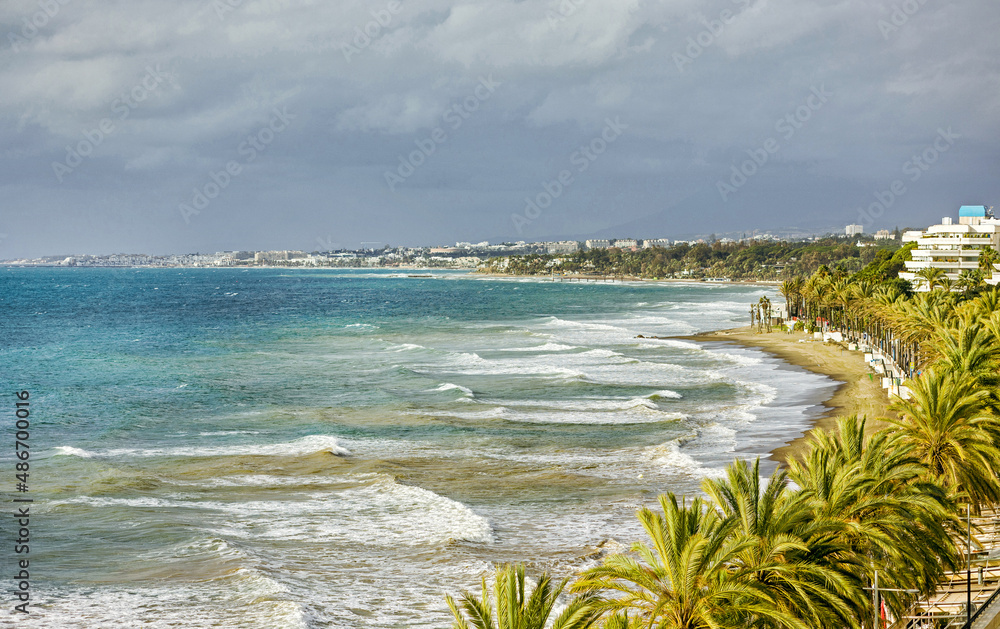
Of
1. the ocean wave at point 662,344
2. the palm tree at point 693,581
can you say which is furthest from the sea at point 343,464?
the palm tree at point 693,581

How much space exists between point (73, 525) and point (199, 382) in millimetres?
31903

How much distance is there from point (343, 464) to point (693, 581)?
74.1 ft

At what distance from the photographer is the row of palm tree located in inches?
514

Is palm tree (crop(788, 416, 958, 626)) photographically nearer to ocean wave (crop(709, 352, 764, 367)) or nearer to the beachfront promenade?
the beachfront promenade

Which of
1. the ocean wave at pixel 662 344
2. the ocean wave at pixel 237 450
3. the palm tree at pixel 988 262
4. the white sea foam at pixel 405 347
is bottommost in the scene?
the ocean wave at pixel 237 450

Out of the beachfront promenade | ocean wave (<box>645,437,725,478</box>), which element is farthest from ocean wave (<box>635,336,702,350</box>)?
ocean wave (<box>645,437,725,478</box>)

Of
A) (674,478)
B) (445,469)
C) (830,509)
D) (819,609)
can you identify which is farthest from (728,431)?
(819,609)

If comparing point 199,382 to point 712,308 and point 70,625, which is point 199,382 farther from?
point 712,308

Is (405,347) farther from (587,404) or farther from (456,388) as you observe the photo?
(587,404)

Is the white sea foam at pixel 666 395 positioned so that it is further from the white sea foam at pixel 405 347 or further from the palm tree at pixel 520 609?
the palm tree at pixel 520 609

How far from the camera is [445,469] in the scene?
32.8 meters

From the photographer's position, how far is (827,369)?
60.2 metres

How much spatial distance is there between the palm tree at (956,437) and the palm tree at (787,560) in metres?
7.80

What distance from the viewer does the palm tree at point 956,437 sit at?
21562mm
